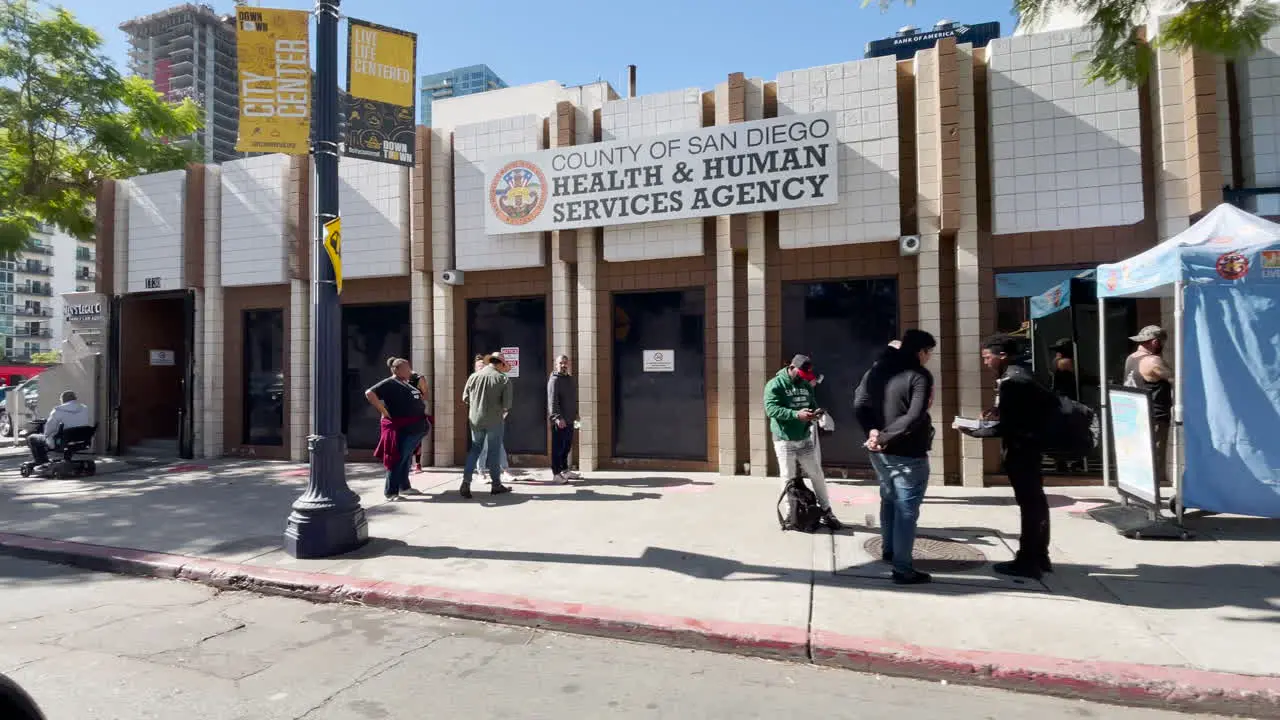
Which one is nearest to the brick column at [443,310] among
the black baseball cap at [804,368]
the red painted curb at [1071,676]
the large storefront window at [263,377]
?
the large storefront window at [263,377]

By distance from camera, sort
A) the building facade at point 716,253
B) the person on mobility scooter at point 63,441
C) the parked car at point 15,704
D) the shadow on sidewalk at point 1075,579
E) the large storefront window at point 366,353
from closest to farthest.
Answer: the parked car at point 15,704 < the shadow on sidewalk at point 1075,579 < the building facade at point 716,253 < the person on mobility scooter at point 63,441 < the large storefront window at point 366,353

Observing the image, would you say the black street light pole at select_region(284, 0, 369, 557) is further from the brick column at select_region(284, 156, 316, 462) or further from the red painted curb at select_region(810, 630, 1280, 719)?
the brick column at select_region(284, 156, 316, 462)

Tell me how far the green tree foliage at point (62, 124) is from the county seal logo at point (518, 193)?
9.87 meters

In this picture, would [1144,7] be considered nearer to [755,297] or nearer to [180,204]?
[755,297]

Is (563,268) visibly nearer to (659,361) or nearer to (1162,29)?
(659,361)

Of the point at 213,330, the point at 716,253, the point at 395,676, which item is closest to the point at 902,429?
the point at 395,676

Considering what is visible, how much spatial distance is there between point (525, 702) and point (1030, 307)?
27.1ft

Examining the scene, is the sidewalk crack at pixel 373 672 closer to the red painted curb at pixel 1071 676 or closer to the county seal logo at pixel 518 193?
the red painted curb at pixel 1071 676

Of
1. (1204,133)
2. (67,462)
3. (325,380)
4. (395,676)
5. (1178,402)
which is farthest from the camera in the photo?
(67,462)

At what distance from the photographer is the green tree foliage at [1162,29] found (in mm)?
5555

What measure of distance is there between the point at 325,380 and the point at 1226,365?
8538 millimetres

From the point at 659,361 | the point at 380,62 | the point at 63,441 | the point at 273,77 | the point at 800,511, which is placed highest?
the point at 380,62

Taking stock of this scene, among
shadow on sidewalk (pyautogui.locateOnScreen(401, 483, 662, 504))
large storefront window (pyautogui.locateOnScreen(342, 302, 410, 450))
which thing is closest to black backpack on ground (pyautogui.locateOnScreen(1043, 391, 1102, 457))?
shadow on sidewalk (pyautogui.locateOnScreen(401, 483, 662, 504))

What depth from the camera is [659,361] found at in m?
10.6
